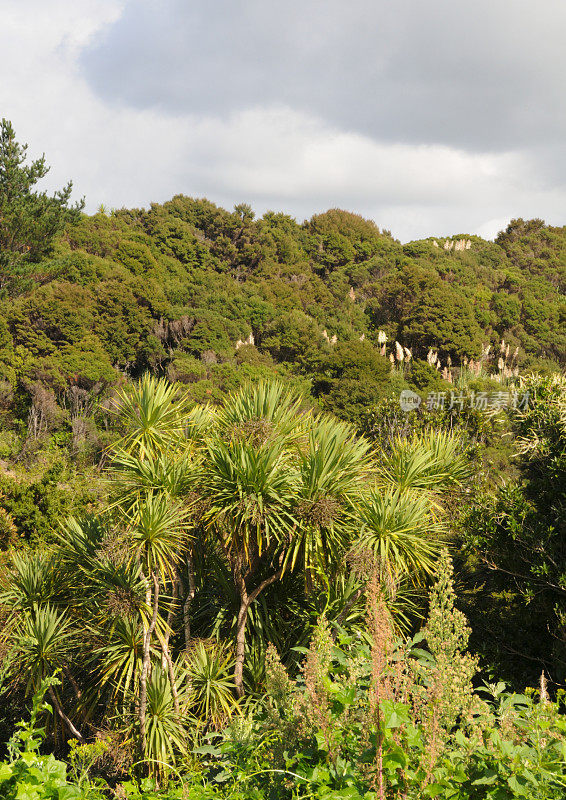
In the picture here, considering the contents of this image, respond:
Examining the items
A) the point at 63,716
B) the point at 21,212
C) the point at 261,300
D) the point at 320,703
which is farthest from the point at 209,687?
the point at 261,300

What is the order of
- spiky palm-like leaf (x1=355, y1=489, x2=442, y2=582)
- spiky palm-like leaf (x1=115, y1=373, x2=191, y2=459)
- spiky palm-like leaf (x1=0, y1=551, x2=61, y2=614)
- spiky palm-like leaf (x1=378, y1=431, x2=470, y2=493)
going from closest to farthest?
spiky palm-like leaf (x1=355, y1=489, x2=442, y2=582) < spiky palm-like leaf (x1=0, y1=551, x2=61, y2=614) < spiky palm-like leaf (x1=115, y1=373, x2=191, y2=459) < spiky palm-like leaf (x1=378, y1=431, x2=470, y2=493)

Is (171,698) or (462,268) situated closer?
(171,698)

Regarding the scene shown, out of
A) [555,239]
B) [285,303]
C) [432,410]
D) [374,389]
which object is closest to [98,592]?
[432,410]

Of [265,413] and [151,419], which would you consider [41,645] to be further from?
[265,413]

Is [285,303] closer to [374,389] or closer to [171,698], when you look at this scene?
[374,389]

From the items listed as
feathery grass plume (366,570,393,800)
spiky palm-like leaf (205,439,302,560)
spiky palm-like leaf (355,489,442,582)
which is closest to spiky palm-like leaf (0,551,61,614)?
spiky palm-like leaf (205,439,302,560)

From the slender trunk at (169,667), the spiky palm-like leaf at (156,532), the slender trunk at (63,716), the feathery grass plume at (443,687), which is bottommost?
the slender trunk at (63,716)

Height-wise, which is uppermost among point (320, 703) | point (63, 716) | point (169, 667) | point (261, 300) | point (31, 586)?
point (261, 300)

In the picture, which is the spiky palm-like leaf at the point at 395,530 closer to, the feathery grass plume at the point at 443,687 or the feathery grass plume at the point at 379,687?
the feathery grass plume at the point at 443,687

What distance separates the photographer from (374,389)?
23.4 m

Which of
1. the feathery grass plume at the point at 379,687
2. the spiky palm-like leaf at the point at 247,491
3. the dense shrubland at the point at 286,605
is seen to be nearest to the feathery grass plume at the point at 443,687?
the dense shrubland at the point at 286,605

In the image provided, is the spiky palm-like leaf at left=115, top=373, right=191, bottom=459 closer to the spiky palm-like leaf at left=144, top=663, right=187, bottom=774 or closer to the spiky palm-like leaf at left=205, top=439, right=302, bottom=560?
the spiky palm-like leaf at left=205, top=439, right=302, bottom=560

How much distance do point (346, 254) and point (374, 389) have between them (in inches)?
825

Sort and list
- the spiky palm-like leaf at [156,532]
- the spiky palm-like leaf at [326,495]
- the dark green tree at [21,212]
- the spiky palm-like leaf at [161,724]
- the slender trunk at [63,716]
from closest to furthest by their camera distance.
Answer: the spiky palm-like leaf at [161,724], the spiky palm-like leaf at [156,532], the spiky palm-like leaf at [326,495], the slender trunk at [63,716], the dark green tree at [21,212]
